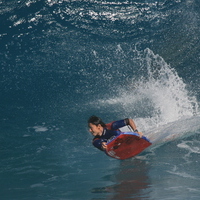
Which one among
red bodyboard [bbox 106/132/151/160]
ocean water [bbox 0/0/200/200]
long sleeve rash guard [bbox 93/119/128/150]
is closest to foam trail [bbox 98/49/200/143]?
ocean water [bbox 0/0/200/200]

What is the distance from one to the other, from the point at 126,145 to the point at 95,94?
587 cm

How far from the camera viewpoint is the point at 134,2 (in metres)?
18.0

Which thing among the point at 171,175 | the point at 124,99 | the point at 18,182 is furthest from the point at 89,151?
the point at 124,99

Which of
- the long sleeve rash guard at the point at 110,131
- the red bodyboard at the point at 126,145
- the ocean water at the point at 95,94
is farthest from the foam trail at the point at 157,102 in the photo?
the long sleeve rash guard at the point at 110,131

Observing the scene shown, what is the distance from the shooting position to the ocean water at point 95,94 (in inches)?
265

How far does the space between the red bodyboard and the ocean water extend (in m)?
0.22

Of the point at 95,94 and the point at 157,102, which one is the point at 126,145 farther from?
the point at 95,94

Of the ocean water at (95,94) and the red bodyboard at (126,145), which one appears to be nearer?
the ocean water at (95,94)

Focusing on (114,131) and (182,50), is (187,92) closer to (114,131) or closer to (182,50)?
(182,50)

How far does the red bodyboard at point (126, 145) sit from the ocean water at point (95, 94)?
0.72 ft

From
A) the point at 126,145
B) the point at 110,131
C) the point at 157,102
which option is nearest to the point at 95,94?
the point at 157,102

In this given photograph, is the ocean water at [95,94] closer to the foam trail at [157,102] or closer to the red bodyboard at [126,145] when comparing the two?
the foam trail at [157,102]

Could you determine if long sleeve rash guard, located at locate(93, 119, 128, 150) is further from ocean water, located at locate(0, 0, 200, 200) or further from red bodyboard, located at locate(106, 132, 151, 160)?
ocean water, located at locate(0, 0, 200, 200)

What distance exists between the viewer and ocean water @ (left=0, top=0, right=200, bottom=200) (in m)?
6.74
